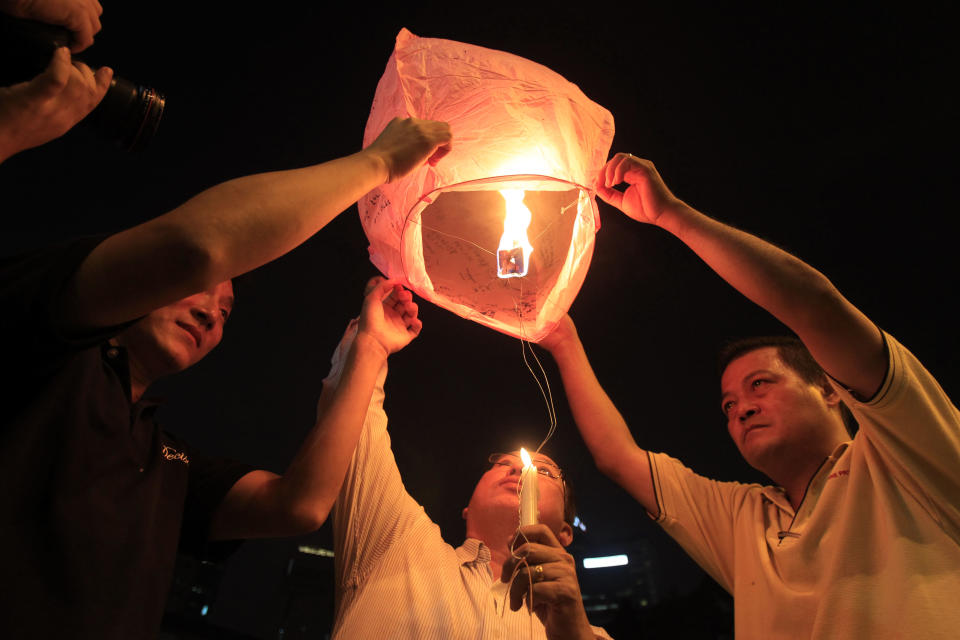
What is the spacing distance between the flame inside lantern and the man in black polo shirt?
0.25 metres

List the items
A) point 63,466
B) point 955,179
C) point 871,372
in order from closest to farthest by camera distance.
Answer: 1. point 63,466
2. point 871,372
3. point 955,179

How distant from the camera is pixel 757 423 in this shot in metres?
1.79

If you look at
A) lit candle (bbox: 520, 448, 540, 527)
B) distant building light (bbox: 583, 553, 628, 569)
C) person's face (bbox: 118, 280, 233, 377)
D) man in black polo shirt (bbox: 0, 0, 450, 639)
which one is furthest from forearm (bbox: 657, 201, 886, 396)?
distant building light (bbox: 583, 553, 628, 569)

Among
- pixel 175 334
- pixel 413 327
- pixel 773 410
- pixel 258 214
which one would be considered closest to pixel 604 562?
pixel 773 410

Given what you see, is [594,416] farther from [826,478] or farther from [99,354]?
[99,354]

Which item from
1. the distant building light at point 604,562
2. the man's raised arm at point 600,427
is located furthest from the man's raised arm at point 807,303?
the distant building light at point 604,562

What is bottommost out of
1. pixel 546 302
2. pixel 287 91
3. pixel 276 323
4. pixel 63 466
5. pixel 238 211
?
pixel 63 466

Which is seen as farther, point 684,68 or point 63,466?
point 684,68

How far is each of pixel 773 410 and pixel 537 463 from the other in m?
0.85

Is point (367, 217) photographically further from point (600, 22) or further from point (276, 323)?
point (276, 323)

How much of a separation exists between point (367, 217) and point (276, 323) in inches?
107

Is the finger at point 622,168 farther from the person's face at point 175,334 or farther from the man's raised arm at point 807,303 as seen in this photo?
the person's face at point 175,334

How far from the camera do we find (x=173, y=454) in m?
1.24

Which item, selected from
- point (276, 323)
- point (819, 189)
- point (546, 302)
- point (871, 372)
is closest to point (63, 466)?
point (546, 302)
